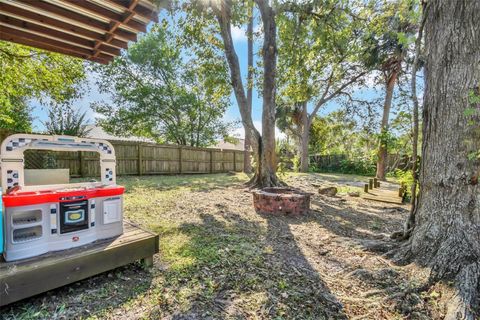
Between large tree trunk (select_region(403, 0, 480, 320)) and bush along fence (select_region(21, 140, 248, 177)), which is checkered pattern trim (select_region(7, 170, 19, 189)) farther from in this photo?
bush along fence (select_region(21, 140, 248, 177))

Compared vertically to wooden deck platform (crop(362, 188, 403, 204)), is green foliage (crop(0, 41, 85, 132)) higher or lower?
higher

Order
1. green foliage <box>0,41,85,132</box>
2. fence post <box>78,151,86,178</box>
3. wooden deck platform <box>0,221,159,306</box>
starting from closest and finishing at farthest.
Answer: wooden deck platform <box>0,221,159,306</box>
green foliage <box>0,41,85,132</box>
fence post <box>78,151,86,178</box>

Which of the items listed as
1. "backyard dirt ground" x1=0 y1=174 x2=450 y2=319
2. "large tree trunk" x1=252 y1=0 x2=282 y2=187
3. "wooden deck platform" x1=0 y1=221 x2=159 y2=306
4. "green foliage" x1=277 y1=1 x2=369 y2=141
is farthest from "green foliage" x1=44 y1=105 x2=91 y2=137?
"wooden deck platform" x1=0 y1=221 x2=159 y2=306

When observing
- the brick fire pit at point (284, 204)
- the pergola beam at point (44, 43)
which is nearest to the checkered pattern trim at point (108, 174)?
the pergola beam at point (44, 43)

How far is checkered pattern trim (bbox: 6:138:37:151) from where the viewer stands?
1.55 metres

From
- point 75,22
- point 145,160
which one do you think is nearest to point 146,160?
point 145,160

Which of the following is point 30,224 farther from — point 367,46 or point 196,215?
point 367,46

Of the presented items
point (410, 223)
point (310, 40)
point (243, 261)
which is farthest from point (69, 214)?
point (310, 40)

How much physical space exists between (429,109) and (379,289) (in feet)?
5.32

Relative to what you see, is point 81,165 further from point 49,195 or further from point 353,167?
point 353,167

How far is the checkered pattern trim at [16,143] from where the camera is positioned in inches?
61.1

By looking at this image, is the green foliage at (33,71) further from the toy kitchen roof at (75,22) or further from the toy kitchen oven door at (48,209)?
the toy kitchen oven door at (48,209)

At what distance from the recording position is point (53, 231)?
1595mm

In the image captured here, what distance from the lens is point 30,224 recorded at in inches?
58.6
